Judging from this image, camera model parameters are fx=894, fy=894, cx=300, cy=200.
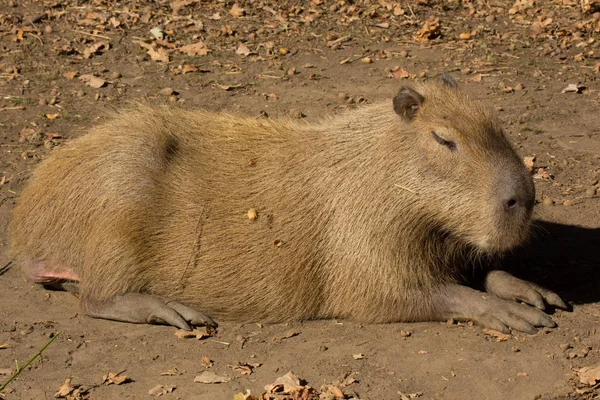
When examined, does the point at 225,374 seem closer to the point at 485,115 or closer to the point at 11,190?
the point at 485,115

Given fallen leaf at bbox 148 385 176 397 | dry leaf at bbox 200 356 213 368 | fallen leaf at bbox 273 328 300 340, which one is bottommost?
fallen leaf at bbox 148 385 176 397

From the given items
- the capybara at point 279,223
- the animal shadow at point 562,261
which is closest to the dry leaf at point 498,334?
the capybara at point 279,223

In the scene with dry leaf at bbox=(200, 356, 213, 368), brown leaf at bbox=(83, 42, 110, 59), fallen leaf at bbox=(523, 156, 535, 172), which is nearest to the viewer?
dry leaf at bbox=(200, 356, 213, 368)

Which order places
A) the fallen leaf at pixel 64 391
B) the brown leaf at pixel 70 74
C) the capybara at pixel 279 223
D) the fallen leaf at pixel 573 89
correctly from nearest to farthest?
the fallen leaf at pixel 64 391
the capybara at pixel 279 223
the fallen leaf at pixel 573 89
the brown leaf at pixel 70 74

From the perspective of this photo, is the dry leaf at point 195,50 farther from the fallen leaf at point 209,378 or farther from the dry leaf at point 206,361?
the fallen leaf at point 209,378

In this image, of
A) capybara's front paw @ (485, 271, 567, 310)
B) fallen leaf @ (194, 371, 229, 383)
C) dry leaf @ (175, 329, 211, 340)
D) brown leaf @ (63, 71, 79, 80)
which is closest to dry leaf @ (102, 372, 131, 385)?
fallen leaf @ (194, 371, 229, 383)

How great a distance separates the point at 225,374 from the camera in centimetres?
418

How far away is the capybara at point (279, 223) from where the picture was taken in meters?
4.55

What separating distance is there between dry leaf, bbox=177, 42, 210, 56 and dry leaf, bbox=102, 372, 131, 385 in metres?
4.33

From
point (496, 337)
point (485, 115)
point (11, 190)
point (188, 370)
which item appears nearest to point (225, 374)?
point (188, 370)

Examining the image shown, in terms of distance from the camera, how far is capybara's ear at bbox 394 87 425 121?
4.52 metres

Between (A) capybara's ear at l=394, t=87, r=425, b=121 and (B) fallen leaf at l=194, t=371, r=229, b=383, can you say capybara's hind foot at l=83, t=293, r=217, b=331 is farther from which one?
(A) capybara's ear at l=394, t=87, r=425, b=121

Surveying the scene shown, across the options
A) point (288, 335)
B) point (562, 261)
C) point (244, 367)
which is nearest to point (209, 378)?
point (244, 367)

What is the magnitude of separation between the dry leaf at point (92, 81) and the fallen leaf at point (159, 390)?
3898mm
